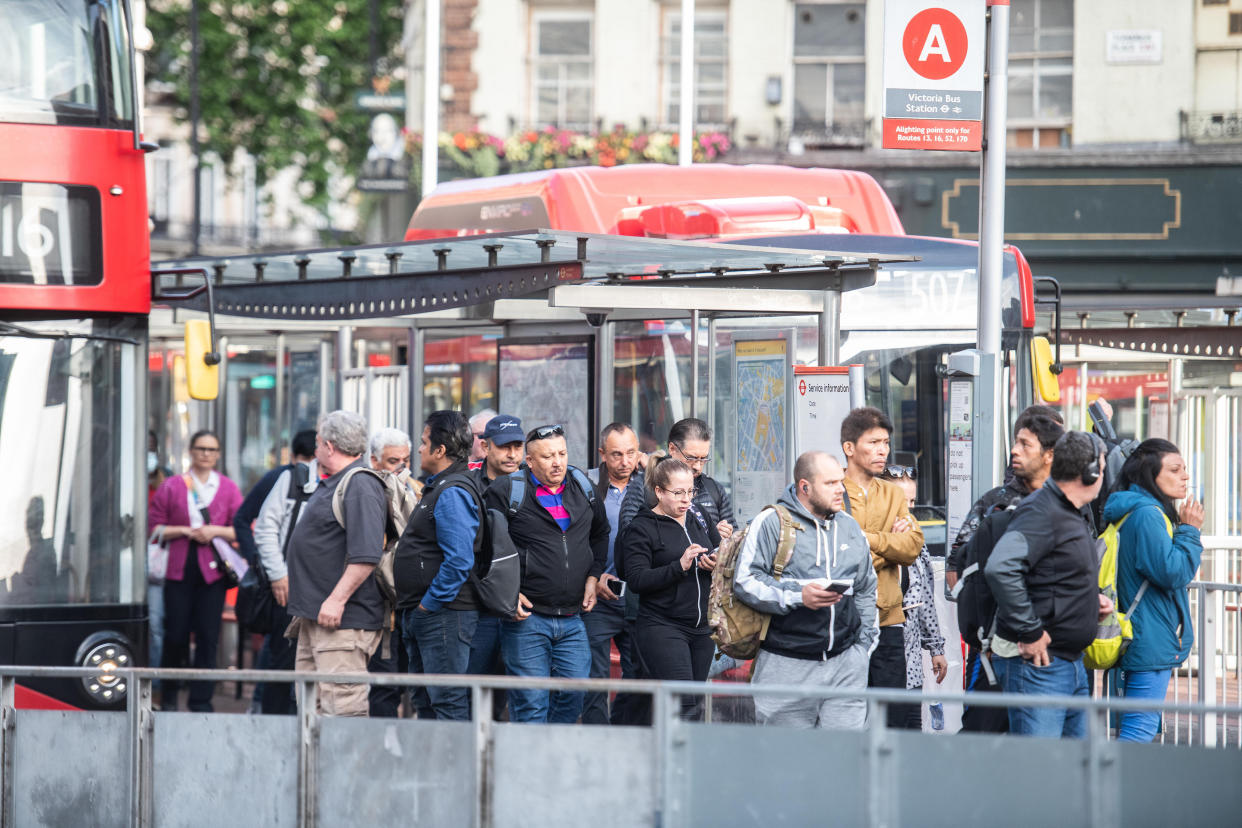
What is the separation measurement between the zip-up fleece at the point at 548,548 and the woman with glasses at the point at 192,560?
403 cm

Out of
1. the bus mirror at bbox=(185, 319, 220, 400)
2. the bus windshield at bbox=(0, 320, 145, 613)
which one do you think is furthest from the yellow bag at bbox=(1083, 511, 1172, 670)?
the bus windshield at bbox=(0, 320, 145, 613)

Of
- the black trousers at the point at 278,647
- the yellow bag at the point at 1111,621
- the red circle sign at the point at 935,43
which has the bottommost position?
the black trousers at the point at 278,647

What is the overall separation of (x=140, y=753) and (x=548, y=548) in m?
2.15

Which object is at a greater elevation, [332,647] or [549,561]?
[549,561]

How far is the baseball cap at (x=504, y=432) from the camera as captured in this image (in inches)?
319

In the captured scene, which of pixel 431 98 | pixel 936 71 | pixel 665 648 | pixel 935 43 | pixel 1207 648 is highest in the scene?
pixel 431 98

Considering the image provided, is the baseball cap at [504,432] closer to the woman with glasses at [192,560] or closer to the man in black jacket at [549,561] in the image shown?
the man in black jacket at [549,561]

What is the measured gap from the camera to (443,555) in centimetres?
771

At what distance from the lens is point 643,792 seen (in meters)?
5.39

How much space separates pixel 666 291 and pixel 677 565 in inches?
69.1

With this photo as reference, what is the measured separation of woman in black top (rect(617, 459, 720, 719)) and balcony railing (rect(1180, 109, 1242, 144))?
13.5 metres

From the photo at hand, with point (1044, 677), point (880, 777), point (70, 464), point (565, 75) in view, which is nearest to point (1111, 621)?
point (1044, 677)

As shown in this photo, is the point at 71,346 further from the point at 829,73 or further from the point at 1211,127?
the point at 1211,127

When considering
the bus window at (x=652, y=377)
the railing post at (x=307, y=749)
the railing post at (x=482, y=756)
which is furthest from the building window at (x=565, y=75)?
the railing post at (x=482, y=756)
